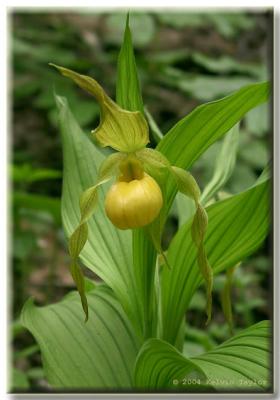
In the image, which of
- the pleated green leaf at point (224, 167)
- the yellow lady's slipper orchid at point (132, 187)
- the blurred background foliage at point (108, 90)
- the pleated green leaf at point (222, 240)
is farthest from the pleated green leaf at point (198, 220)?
the blurred background foliage at point (108, 90)

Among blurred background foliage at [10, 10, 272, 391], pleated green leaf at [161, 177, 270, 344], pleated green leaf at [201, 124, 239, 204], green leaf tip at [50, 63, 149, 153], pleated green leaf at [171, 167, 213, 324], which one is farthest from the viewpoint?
blurred background foliage at [10, 10, 272, 391]

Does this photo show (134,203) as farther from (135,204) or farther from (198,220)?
(198,220)

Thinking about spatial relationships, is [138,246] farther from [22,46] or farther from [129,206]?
[22,46]

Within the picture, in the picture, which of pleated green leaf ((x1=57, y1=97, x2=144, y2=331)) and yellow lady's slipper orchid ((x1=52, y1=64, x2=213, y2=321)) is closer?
yellow lady's slipper orchid ((x1=52, y1=64, x2=213, y2=321))

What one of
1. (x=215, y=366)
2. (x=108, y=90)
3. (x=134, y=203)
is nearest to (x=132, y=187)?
(x=134, y=203)

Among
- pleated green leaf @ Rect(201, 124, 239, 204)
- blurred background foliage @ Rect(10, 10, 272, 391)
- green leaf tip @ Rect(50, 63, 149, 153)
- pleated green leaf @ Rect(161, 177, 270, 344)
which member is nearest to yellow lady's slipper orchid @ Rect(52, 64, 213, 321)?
green leaf tip @ Rect(50, 63, 149, 153)

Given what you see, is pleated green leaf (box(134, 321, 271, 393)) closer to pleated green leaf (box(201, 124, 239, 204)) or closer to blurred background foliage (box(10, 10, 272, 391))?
pleated green leaf (box(201, 124, 239, 204))
